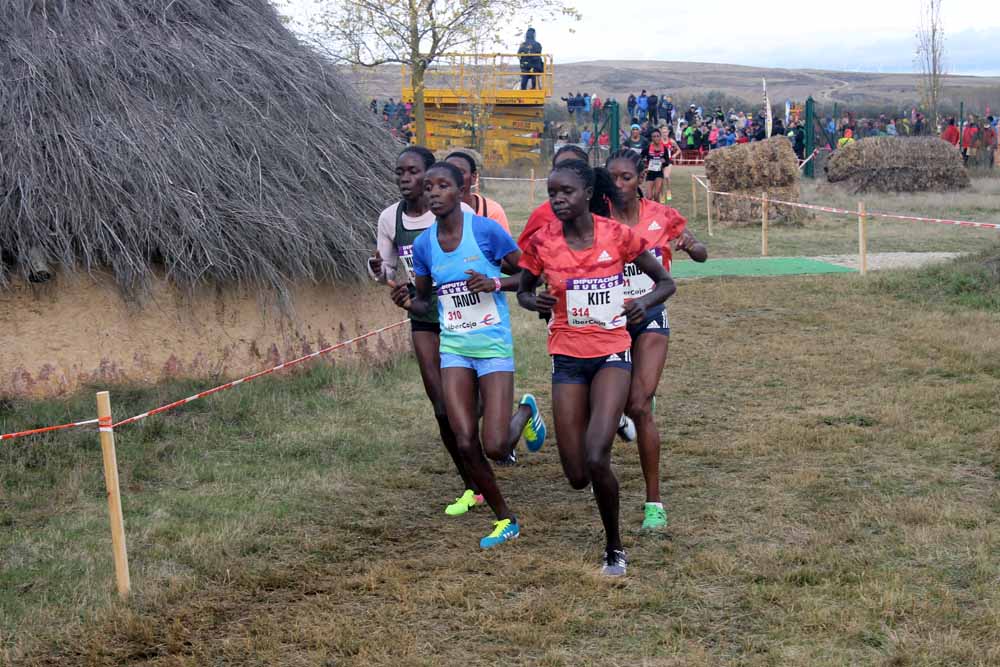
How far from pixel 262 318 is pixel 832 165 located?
2120 centimetres

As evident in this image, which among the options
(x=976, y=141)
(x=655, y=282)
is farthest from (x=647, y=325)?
(x=976, y=141)

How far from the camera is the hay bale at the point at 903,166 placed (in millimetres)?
26188

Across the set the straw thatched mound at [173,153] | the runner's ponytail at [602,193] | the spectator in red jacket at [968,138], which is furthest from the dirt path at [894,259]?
the spectator in red jacket at [968,138]

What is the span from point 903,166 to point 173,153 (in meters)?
21.6

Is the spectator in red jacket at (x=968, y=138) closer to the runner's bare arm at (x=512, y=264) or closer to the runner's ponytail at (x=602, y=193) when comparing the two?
the runner's ponytail at (x=602, y=193)

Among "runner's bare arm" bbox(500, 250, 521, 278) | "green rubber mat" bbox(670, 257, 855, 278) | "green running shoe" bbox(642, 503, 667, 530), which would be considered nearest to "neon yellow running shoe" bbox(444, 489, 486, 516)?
"green running shoe" bbox(642, 503, 667, 530)

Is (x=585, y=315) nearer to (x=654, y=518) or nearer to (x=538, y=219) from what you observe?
(x=538, y=219)

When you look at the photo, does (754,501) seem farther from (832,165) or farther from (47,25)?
(832,165)

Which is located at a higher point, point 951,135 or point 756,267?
point 951,135

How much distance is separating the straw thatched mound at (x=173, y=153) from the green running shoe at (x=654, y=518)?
4089 mm

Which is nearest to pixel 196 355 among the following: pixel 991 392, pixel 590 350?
pixel 590 350

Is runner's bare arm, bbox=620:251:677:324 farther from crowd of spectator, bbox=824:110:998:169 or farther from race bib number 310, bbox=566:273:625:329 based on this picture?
crowd of spectator, bbox=824:110:998:169

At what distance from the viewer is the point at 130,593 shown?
493cm

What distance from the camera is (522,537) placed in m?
5.72
